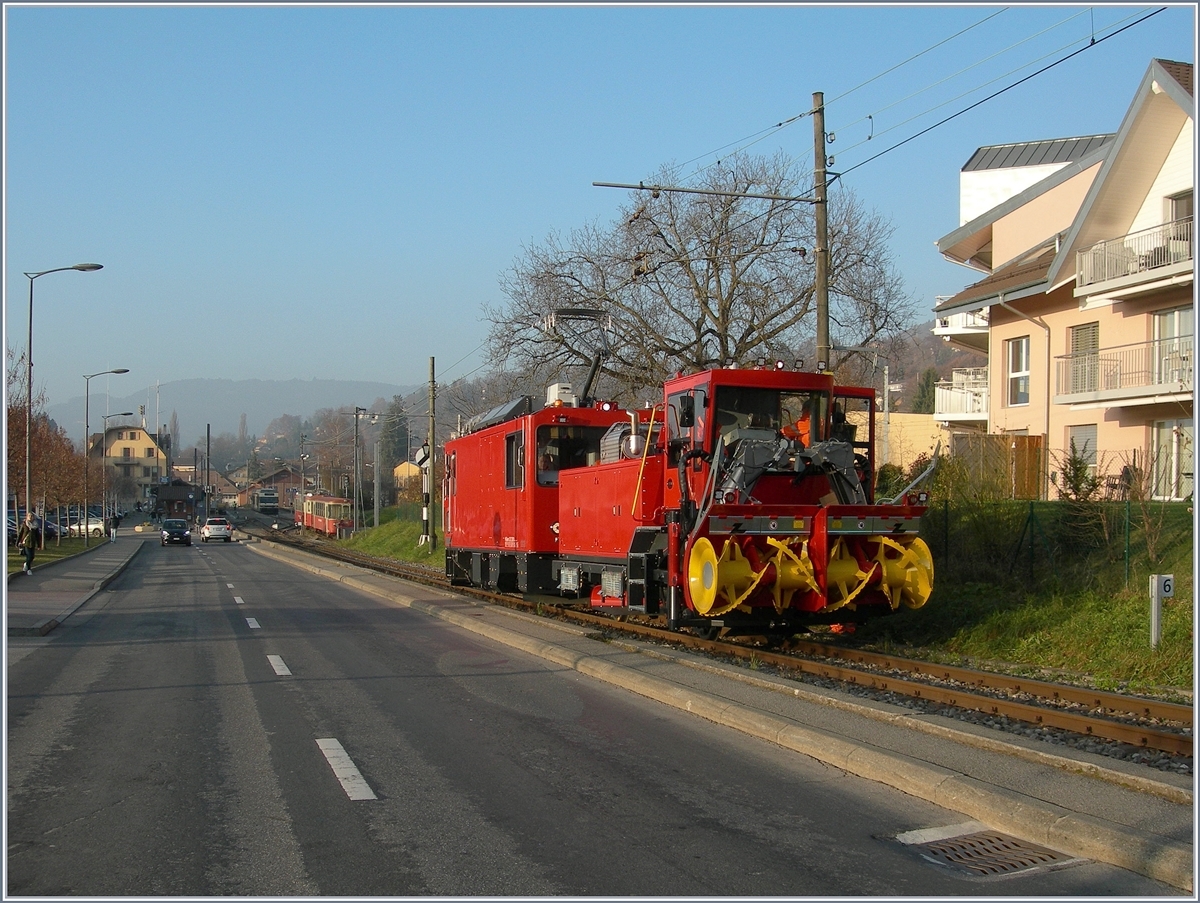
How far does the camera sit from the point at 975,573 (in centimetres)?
1739

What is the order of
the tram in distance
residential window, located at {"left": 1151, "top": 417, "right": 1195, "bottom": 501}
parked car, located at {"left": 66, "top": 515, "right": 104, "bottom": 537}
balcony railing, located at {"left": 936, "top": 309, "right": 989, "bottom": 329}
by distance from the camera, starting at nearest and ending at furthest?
Answer: the tram in distance, residential window, located at {"left": 1151, "top": 417, "right": 1195, "bottom": 501}, balcony railing, located at {"left": 936, "top": 309, "right": 989, "bottom": 329}, parked car, located at {"left": 66, "top": 515, "right": 104, "bottom": 537}

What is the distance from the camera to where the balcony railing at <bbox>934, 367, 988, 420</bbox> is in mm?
37406

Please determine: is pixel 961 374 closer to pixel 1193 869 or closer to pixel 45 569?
pixel 45 569

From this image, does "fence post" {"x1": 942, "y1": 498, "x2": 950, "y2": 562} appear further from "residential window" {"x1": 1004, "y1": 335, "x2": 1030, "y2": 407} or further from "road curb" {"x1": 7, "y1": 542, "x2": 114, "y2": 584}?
"road curb" {"x1": 7, "y1": 542, "x2": 114, "y2": 584}

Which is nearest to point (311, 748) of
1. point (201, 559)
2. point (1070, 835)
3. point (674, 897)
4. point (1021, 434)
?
point (674, 897)

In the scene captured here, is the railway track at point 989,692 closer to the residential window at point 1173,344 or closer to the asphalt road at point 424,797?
the asphalt road at point 424,797

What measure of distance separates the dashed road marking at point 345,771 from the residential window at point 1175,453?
1964 cm

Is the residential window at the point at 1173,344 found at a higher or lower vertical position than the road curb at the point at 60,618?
higher

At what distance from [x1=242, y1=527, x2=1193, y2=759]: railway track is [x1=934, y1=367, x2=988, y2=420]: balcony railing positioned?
24963 millimetres

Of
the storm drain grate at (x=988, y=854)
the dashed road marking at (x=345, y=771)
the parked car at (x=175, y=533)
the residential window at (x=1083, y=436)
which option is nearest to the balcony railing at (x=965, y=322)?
the residential window at (x=1083, y=436)

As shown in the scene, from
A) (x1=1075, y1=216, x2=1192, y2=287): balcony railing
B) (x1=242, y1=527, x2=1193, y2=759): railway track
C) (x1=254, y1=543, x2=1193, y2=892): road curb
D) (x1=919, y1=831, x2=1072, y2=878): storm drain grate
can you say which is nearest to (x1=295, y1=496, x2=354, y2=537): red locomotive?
(x1=1075, y1=216, x2=1192, y2=287): balcony railing

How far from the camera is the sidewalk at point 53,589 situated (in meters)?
18.2

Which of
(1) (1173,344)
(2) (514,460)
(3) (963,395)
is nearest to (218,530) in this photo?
(3) (963,395)

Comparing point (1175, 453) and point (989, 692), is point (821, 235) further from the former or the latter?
point (1175, 453)
